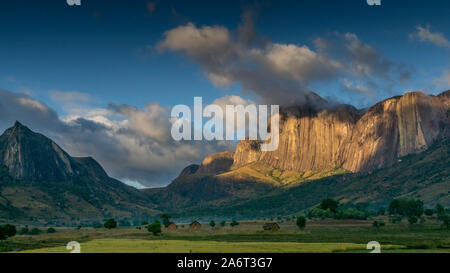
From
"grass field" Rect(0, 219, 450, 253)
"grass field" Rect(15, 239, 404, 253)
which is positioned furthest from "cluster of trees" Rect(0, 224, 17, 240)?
"grass field" Rect(15, 239, 404, 253)

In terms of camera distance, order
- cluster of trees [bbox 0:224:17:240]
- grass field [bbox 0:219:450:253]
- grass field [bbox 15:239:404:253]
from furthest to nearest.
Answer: cluster of trees [bbox 0:224:17:240] → grass field [bbox 0:219:450:253] → grass field [bbox 15:239:404:253]

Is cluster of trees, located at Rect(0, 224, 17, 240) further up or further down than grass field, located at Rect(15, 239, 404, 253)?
further down

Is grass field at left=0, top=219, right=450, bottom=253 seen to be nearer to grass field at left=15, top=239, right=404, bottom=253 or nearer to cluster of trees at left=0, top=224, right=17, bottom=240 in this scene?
grass field at left=15, top=239, right=404, bottom=253

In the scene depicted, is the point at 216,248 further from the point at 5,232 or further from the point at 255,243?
the point at 5,232

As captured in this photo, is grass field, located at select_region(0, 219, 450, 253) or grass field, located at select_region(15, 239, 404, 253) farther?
grass field, located at select_region(0, 219, 450, 253)

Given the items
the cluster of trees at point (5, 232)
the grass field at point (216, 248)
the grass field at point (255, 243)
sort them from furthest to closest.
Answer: the cluster of trees at point (5, 232)
the grass field at point (255, 243)
the grass field at point (216, 248)

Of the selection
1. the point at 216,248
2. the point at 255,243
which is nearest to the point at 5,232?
the point at 255,243

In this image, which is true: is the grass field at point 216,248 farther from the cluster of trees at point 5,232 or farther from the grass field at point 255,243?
the cluster of trees at point 5,232

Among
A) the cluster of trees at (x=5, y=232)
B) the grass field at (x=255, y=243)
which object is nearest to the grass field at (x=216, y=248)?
the grass field at (x=255, y=243)
